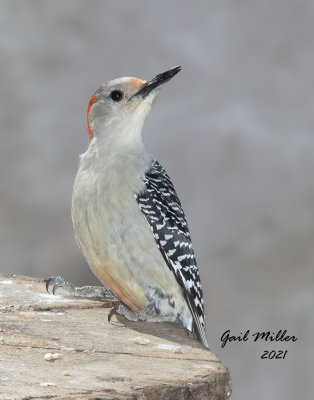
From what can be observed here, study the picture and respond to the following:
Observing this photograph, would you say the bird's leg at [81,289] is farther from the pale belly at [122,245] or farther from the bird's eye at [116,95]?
the bird's eye at [116,95]

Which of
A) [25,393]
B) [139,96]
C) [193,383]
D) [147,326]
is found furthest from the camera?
[139,96]

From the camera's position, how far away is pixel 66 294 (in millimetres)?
4137

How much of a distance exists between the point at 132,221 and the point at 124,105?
2.10 feet

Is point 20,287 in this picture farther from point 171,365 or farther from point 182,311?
point 171,365

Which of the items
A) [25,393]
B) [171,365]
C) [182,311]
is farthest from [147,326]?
[25,393]

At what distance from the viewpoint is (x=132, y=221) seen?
382 cm

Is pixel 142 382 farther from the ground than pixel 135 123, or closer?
closer

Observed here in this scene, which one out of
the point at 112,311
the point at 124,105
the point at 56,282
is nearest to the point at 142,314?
the point at 112,311

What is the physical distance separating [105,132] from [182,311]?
1.01 m

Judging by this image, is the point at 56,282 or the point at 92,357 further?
the point at 56,282

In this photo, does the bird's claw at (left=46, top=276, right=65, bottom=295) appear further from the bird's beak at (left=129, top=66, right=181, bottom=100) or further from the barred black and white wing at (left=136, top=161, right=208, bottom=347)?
the bird's beak at (left=129, top=66, right=181, bottom=100)

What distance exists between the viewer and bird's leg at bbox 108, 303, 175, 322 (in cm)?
369

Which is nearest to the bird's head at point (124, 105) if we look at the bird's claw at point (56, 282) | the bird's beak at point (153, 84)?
the bird's beak at point (153, 84)

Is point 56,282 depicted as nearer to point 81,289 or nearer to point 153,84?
point 81,289
